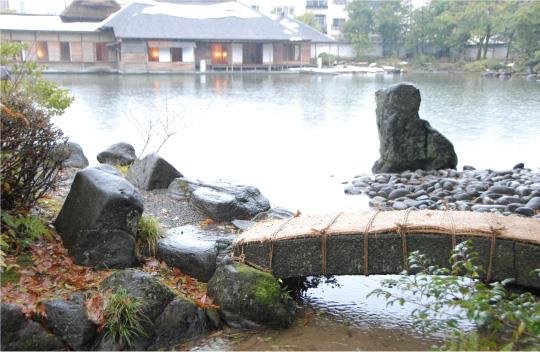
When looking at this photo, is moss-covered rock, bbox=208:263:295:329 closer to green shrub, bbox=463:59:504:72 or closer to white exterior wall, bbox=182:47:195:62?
white exterior wall, bbox=182:47:195:62

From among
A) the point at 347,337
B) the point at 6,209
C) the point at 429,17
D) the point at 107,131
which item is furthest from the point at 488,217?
the point at 429,17

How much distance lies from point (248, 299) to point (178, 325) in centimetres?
62

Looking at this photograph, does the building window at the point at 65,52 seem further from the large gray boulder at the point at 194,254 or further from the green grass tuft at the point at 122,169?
the large gray boulder at the point at 194,254

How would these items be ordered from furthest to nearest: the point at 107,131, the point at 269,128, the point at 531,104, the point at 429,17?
the point at 429,17 → the point at 531,104 → the point at 269,128 → the point at 107,131

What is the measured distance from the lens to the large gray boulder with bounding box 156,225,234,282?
5.25m

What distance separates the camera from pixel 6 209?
4945 millimetres

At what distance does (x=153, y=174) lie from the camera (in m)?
7.91

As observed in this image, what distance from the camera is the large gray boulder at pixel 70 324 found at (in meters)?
4.08

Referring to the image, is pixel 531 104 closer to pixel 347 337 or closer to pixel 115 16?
pixel 347 337

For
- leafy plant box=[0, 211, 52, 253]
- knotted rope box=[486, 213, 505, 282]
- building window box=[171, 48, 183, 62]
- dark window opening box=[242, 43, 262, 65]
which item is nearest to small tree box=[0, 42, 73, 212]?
leafy plant box=[0, 211, 52, 253]

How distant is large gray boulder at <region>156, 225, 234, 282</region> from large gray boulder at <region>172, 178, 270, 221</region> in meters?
1.17

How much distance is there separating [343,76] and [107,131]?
25.4 metres

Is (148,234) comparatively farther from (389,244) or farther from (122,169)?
(122,169)

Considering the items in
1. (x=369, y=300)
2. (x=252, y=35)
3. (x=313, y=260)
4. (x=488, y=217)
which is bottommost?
(x=369, y=300)
